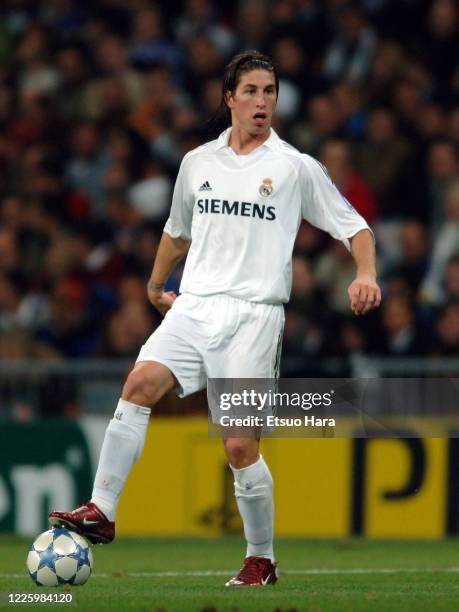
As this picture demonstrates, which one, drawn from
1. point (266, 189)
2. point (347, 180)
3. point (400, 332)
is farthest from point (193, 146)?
point (266, 189)

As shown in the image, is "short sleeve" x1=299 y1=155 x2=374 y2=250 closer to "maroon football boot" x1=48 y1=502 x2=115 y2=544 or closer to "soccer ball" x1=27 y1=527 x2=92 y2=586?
"maroon football boot" x1=48 y1=502 x2=115 y2=544

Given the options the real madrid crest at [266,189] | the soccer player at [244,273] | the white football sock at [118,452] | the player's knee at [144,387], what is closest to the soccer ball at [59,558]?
the white football sock at [118,452]

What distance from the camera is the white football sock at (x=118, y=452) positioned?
22.5 feet

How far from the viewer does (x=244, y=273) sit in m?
7.08

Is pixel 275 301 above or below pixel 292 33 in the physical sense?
below

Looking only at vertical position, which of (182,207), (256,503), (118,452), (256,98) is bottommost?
(256,503)

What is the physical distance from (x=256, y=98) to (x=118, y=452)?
1.75 meters

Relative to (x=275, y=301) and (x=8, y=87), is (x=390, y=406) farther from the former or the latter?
(x=8, y=87)

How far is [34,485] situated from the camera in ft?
38.3

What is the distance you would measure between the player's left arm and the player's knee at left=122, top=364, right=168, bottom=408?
0.94 m

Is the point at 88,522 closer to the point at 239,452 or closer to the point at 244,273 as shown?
the point at 239,452

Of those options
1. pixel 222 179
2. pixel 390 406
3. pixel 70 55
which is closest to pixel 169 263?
pixel 222 179

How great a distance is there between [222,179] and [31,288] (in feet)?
21.1

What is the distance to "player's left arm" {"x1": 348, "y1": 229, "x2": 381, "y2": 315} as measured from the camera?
6746 mm
